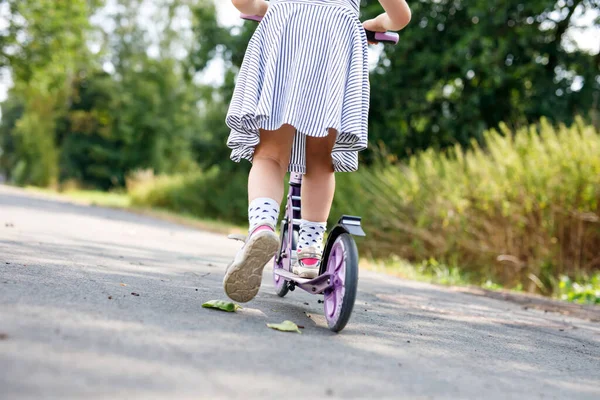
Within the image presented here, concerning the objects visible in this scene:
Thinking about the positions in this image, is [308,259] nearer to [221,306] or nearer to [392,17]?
[221,306]

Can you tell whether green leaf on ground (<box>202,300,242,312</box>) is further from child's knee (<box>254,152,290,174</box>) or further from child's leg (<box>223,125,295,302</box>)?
child's knee (<box>254,152,290,174</box>)

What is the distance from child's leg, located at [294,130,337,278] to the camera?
11.8 feet

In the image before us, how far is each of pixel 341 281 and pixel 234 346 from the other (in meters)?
0.79

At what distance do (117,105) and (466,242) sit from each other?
1467 inches

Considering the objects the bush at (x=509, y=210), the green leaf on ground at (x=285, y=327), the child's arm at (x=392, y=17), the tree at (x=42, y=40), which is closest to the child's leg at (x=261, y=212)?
the green leaf on ground at (x=285, y=327)

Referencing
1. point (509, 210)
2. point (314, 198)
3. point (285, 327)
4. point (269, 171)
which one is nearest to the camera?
point (285, 327)

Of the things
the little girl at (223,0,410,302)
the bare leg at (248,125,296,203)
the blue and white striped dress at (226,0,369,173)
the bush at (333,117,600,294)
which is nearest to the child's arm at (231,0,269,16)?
the little girl at (223,0,410,302)

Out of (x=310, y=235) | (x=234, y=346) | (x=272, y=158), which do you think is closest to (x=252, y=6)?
(x=272, y=158)

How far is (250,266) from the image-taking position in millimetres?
3150

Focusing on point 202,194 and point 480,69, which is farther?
point 202,194

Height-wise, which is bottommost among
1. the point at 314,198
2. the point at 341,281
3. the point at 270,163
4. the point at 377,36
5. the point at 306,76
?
the point at 341,281

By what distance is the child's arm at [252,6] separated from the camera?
140 inches

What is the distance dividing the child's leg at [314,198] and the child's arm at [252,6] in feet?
2.26

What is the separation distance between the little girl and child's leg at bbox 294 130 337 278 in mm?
67
